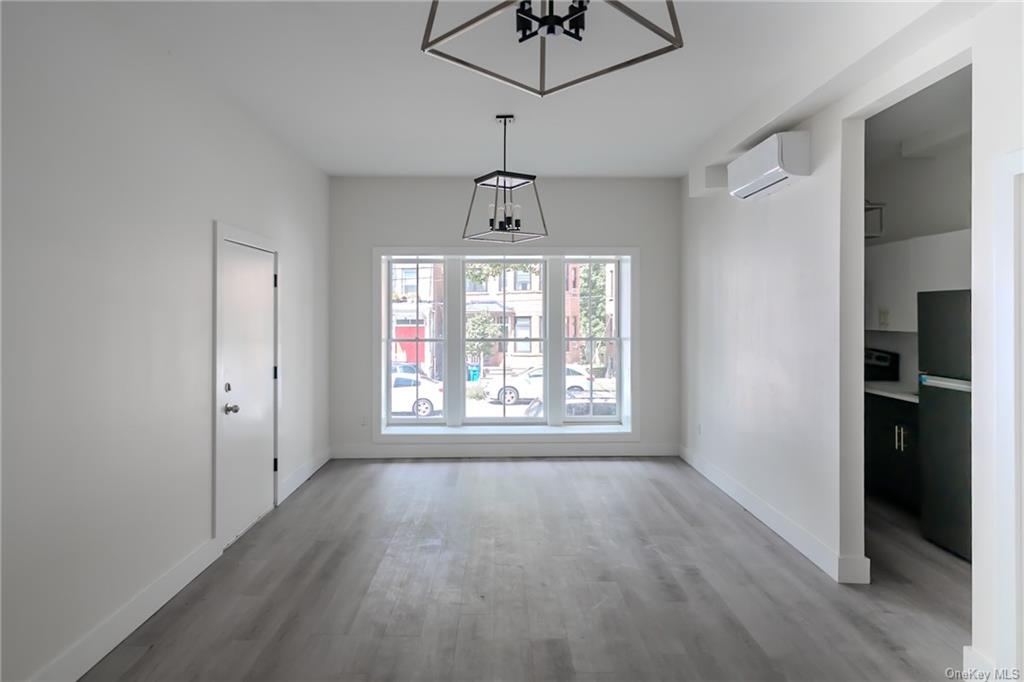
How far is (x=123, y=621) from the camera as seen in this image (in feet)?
8.27

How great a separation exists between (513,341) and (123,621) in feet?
13.9

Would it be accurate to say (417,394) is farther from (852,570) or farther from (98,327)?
(852,570)

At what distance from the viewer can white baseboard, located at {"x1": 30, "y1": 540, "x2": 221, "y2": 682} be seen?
2156mm

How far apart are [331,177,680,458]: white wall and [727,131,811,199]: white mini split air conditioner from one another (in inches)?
84.5

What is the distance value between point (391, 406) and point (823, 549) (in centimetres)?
437

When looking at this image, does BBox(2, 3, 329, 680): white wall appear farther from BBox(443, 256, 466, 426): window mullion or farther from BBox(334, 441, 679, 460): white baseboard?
BBox(443, 256, 466, 426): window mullion

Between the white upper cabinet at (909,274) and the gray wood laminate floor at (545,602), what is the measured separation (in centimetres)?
152

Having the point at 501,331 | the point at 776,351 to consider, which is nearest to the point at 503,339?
the point at 501,331

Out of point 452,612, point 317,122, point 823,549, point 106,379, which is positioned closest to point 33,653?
point 106,379

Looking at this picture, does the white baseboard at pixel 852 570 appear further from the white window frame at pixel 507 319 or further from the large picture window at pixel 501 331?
the large picture window at pixel 501 331

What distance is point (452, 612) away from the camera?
272 cm

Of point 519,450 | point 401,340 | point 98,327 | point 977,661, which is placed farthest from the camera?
point 401,340

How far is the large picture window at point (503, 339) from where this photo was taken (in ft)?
20.0

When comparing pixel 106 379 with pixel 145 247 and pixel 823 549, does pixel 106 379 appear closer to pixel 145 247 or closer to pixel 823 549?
pixel 145 247
